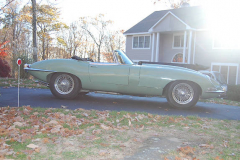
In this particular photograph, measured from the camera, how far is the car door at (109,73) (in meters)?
6.06

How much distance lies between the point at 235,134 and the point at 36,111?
142 inches

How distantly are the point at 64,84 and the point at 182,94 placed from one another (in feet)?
10.1

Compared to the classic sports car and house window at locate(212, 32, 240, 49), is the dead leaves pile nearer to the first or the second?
the classic sports car

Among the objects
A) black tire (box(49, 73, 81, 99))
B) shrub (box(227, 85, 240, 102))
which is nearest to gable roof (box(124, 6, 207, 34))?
shrub (box(227, 85, 240, 102))

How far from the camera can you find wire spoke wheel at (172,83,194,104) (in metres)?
5.85

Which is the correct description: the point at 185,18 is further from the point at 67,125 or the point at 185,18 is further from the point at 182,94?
the point at 67,125

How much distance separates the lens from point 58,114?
4.43 meters

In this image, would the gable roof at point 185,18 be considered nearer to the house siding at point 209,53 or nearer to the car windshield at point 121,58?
the house siding at point 209,53

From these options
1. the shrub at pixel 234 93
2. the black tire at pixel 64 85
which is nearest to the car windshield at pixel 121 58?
the black tire at pixel 64 85

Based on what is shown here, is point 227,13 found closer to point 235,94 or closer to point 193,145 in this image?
point 235,94

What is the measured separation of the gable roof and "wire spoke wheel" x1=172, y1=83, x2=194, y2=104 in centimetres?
1603

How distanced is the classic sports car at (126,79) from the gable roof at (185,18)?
15957mm

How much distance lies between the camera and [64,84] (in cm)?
641

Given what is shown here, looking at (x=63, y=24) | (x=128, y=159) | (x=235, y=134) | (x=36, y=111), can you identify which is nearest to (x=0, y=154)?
(x=128, y=159)
